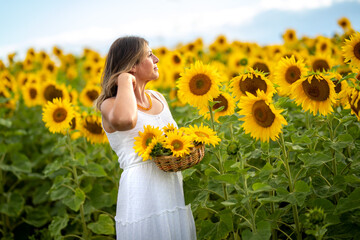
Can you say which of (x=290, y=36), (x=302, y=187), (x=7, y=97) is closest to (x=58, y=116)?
(x=7, y=97)

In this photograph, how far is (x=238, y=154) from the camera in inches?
105

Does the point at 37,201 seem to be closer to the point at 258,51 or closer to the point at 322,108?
the point at 322,108

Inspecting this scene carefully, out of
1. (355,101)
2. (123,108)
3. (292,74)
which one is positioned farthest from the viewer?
(292,74)

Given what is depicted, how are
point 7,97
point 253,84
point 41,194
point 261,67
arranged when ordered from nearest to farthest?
1. point 253,84
2. point 261,67
3. point 41,194
4. point 7,97

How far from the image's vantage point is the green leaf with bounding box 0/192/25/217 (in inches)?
181

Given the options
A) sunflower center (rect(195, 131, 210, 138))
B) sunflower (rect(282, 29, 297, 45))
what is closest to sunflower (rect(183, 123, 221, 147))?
sunflower center (rect(195, 131, 210, 138))

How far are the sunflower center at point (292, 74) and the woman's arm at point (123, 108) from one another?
1.26m

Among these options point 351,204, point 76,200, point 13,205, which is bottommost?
point 13,205

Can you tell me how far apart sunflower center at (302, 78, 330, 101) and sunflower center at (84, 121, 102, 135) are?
1.97m

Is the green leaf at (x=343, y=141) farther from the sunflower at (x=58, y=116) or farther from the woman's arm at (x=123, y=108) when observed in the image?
the sunflower at (x=58, y=116)

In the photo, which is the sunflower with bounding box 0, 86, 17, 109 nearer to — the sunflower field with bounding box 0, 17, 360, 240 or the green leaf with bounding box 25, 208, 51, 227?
the sunflower field with bounding box 0, 17, 360, 240

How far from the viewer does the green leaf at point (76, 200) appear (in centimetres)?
359

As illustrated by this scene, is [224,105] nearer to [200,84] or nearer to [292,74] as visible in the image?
[200,84]

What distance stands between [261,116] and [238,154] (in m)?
0.32
